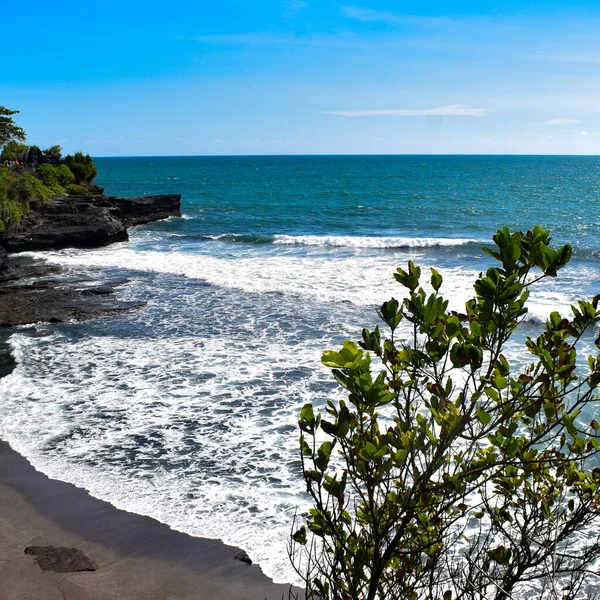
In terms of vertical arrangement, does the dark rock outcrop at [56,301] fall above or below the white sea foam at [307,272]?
below

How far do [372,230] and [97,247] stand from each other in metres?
17.9

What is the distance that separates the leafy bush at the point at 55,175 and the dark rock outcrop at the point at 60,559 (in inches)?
1291

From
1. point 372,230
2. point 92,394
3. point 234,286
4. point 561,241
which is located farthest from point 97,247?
point 561,241

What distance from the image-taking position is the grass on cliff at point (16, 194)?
27.3 meters

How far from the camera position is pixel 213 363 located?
44.7 feet

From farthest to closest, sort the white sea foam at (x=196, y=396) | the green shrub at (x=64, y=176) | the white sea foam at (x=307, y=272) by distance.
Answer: the green shrub at (x=64, y=176)
the white sea foam at (x=307, y=272)
the white sea foam at (x=196, y=396)

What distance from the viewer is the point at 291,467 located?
8977 millimetres

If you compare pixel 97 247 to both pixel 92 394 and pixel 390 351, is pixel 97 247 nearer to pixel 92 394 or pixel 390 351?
pixel 92 394

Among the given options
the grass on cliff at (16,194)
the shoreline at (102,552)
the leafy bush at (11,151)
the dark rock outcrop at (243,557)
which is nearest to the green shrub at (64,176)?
the leafy bush at (11,151)

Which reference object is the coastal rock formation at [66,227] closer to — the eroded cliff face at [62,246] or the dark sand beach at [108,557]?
the eroded cliff face at [62,246]

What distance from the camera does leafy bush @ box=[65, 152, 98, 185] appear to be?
134 ft

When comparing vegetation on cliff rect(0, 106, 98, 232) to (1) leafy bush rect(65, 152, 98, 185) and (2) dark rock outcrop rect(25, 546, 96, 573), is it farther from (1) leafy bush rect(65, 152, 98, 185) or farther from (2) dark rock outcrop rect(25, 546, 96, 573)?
(2) dark rock outcrop rect(25, 546, 96, 573)

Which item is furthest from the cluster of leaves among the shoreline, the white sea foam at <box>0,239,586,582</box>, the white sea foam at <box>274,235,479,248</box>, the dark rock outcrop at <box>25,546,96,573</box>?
the dark rock outcrop at <box>25,546,96,573</box>

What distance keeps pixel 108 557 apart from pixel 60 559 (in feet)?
1.78
